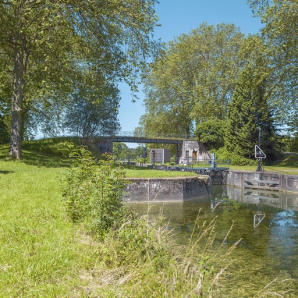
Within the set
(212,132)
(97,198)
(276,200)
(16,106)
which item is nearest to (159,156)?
(212,132)

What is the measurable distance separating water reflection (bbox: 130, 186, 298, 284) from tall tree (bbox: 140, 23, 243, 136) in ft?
96.9

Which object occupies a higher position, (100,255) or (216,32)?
(216,32)

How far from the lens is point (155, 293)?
400 cm

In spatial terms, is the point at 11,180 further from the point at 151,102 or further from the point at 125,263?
the point at 151,102

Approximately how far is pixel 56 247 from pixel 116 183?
2.04 m

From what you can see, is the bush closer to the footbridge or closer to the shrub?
the shrub

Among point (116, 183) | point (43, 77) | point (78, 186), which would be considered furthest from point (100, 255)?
point (43, 77)

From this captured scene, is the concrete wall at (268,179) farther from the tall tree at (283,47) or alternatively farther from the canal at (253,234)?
the tall tree at (283,47)

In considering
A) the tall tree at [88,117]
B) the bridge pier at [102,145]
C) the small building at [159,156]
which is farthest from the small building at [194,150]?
the tall tree at [88,117]

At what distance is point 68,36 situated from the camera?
19.8m

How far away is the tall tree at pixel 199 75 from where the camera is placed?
1832 inches

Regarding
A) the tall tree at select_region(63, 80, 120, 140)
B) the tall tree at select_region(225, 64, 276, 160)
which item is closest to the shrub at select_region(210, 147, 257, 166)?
the tall tree at select_region(225, 64, 276, 160)

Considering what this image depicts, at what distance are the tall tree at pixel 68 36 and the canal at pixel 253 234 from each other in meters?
9.77

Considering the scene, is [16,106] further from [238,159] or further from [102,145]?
[238,159]
